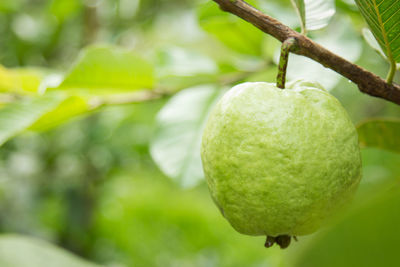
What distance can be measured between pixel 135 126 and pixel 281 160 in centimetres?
162

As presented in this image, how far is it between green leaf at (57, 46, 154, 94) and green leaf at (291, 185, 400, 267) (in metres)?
0.70

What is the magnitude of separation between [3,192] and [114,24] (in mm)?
1154

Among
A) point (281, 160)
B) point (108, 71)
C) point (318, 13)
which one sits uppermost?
point (318, 13)

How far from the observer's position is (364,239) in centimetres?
40

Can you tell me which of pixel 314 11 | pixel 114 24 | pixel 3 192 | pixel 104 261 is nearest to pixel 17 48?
pixel 114 24

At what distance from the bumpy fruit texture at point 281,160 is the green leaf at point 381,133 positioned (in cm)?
18

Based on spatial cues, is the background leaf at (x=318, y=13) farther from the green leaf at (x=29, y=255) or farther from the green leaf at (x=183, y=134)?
the green leaf at (x=29, y=255)

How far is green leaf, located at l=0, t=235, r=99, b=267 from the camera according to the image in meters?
1.12

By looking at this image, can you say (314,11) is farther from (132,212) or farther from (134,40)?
(132,212)

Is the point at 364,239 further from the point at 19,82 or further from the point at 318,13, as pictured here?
the point at 19,82

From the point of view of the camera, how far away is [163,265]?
2.76 metres

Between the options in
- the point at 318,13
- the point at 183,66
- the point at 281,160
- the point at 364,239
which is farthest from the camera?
the point at 183,66

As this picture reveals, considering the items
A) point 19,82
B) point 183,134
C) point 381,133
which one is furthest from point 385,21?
point 19,82

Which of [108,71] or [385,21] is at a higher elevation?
[385,21]
